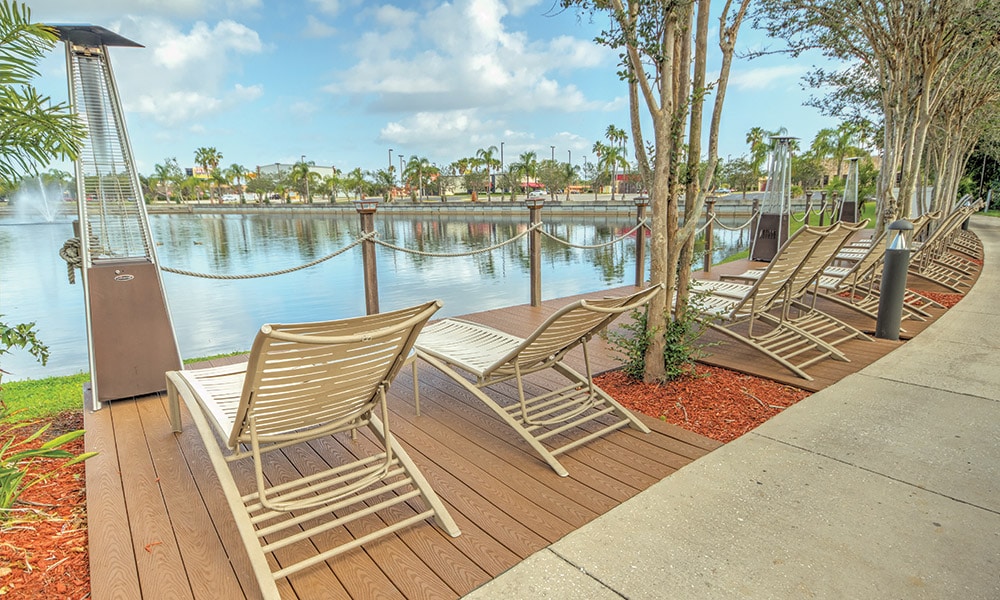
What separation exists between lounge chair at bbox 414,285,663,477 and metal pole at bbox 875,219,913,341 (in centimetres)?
268

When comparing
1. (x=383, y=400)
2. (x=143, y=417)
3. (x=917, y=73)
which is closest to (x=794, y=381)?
(x=383, y=400)

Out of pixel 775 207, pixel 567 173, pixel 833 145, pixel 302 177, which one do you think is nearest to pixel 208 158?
pixel 302 177

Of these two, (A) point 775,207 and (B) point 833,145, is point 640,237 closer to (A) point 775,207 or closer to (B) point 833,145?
(A) point 775,207

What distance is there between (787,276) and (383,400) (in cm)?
308

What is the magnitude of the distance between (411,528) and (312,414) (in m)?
0.57

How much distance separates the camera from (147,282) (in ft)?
10.4

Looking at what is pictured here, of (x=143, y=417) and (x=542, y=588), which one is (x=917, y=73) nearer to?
(x=542, y=588)

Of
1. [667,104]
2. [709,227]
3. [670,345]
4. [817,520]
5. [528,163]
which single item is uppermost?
[528,163]

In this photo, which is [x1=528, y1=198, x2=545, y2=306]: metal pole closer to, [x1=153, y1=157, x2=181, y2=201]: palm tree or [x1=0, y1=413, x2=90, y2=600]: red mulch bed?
[x1=0, y1=413, x2=90, y2=600]: red mulch bed

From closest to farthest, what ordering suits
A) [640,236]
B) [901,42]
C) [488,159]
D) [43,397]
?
[43,397] < [901,42] < [640,236] < [488,159]

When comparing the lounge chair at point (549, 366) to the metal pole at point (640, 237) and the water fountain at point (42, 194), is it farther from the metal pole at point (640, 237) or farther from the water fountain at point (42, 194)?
the metal pole at point (640, 237)

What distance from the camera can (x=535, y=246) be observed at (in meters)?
→ 5.74

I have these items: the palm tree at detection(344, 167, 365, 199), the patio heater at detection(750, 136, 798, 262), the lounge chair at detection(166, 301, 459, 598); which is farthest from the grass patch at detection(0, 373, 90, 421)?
the palm tree at detection(344, 167, 365, 199)

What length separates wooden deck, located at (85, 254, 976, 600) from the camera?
1685 mm
